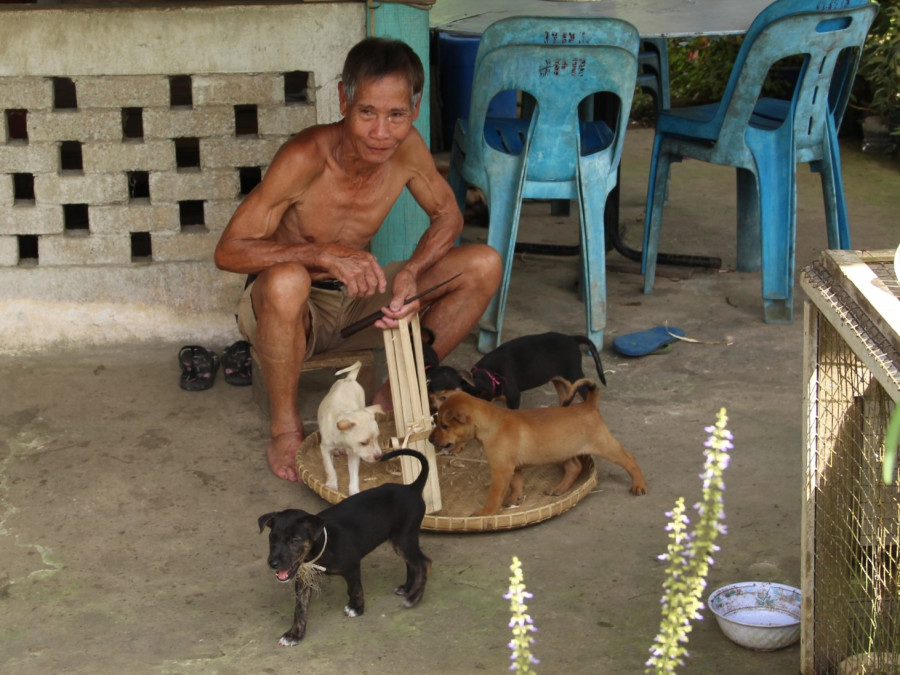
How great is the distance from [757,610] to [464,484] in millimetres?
1150

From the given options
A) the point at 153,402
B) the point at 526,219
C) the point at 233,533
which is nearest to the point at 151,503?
the point at 233,533

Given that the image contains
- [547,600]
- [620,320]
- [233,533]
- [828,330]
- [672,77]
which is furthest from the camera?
[672,77]

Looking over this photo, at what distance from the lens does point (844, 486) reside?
8.43 feet

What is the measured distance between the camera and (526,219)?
718cm

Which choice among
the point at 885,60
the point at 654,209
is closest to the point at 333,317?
the point at 654,209

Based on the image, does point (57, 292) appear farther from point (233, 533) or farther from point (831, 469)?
point (831, 469)

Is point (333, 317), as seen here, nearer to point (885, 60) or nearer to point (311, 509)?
point (311, 509)

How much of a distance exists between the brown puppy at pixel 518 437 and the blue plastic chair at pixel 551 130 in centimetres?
132

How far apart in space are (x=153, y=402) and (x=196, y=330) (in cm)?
53

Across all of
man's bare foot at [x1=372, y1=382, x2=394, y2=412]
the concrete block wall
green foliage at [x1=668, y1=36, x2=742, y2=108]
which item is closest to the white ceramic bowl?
man's bare foot at [x1=372, y1=382, x2=394, y2=412]

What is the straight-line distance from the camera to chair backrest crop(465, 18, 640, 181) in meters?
4.67

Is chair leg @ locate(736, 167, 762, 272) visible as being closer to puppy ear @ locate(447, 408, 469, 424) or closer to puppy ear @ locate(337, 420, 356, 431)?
puppy ear @ locate(447, 408, 469, 424)

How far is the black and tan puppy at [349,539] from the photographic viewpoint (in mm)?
2805

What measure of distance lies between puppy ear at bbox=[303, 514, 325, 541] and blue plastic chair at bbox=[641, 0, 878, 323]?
3023mm
